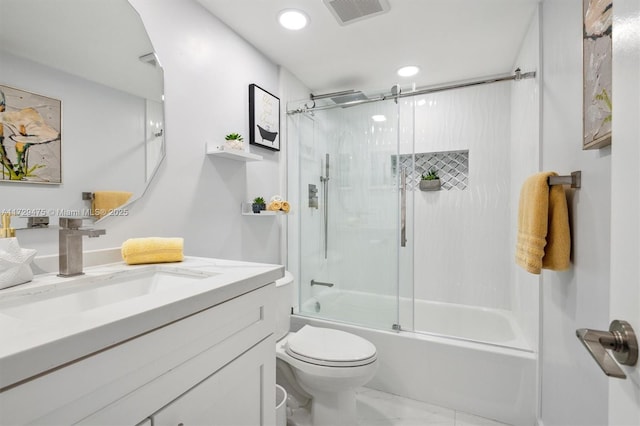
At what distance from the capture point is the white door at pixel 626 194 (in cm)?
41

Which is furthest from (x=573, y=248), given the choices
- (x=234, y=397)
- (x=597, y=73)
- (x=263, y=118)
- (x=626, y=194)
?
(x=263, y=118)

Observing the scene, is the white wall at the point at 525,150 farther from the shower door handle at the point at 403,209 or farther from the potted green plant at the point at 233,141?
the potted green plant at the point at 233,141

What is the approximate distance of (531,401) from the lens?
164cm

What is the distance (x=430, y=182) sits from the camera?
2682 millimetres

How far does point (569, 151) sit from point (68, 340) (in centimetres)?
159

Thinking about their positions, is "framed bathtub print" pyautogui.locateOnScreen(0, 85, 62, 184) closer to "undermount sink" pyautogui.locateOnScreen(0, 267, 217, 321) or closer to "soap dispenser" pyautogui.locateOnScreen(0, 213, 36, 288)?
"soap dispenser" pyautogui.locateOnScreen(0, 213, 36, 288)

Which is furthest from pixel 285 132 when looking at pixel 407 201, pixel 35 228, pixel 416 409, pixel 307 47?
pixel 416 409

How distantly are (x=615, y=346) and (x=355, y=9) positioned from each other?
5.89 feet

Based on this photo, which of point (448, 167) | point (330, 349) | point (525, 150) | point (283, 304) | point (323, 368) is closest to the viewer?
point (323, 368)

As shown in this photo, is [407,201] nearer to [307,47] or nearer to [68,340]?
[307,47]

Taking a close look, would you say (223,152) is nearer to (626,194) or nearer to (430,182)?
(626,194)

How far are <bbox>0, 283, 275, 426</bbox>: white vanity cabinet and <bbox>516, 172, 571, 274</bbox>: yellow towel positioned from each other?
100 cm

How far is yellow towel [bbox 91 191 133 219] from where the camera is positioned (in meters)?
1.15

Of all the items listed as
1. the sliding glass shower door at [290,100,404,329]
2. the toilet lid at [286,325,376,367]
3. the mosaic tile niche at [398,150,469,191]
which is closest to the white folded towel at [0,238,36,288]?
the toilet lid at [286,325,376,367]
